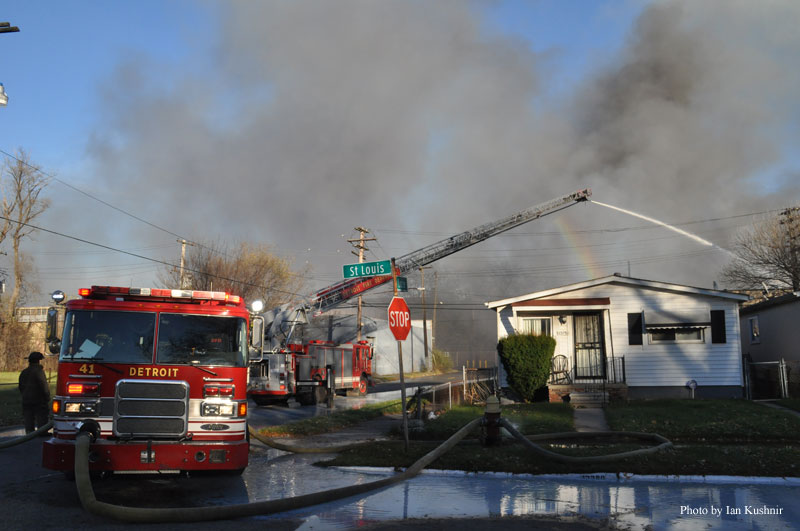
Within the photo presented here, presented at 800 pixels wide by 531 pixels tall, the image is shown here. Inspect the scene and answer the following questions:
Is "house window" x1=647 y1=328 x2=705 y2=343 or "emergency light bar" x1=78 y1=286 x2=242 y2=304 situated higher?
"emergency light bar" x1=78 y1=286 x2=242 y2=304

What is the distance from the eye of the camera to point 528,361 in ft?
67.9

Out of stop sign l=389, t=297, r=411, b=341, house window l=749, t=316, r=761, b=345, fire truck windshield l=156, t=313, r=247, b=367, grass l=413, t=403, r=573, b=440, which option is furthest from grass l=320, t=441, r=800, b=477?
house window l=749, t=316, r=761, b=345

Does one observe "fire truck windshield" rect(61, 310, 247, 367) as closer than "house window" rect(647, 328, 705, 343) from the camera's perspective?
Yes

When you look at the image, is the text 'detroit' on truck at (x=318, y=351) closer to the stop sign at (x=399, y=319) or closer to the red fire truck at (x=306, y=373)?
the red fire truck at (x=306, y=373)

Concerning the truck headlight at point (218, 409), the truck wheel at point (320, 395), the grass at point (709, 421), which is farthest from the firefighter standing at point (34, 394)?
the truck wheel at point (320, 395)

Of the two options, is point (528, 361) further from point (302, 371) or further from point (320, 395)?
point (320, 395)

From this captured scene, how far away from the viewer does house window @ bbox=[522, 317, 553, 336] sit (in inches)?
897

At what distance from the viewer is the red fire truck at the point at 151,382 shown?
7512 mm

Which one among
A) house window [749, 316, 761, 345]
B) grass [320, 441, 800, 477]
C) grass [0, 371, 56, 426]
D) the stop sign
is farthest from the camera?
house window [749, 316, 761, 345]

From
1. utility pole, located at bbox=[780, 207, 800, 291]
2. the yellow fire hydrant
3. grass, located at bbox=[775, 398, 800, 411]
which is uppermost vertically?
utility pole, located at bbox=[780, 207, 800, 291]

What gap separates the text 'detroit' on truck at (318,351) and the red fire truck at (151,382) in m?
9.56

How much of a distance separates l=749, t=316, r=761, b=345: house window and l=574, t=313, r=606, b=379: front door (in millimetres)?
8973

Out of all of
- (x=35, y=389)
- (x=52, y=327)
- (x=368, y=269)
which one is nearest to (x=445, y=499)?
(x=52, y=327)

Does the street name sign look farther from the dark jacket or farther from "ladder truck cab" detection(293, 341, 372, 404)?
"ladder truck cab" detection(293, 341, 372, 404)
